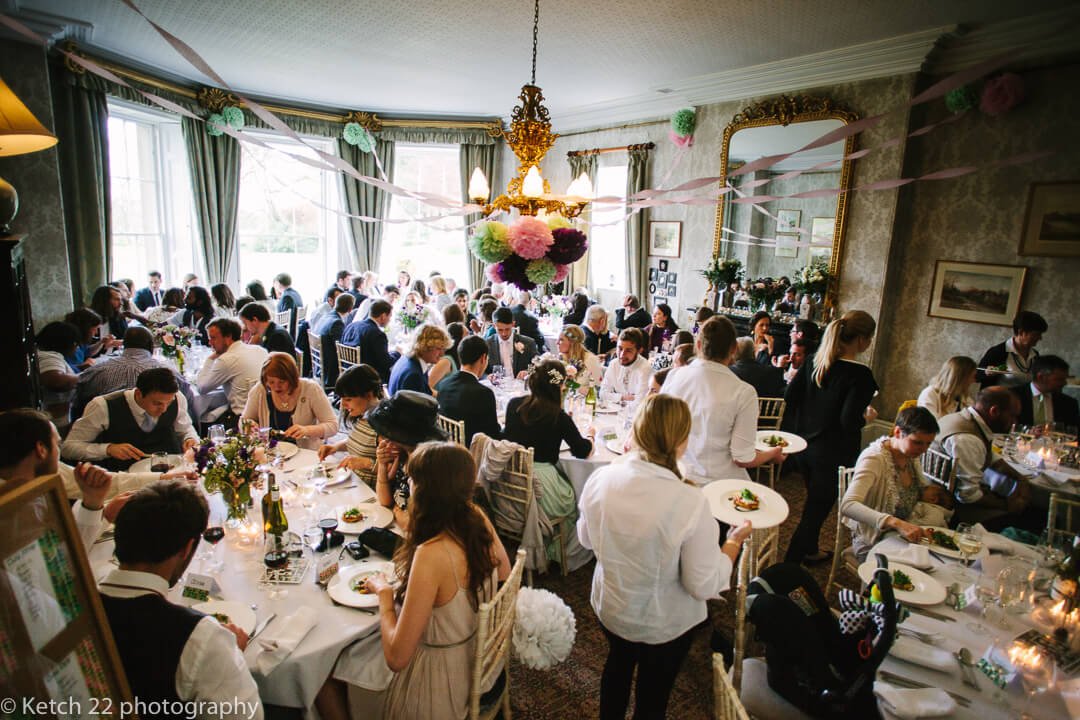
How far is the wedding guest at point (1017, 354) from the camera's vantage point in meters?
4.54

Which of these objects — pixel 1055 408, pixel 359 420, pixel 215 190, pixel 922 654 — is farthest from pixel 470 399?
pixel 215 190

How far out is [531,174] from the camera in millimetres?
3250

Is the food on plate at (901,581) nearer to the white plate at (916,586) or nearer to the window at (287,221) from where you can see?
the white plate at (916,586)

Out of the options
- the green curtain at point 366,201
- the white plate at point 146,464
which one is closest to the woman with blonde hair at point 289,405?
the white plate at point 146,464

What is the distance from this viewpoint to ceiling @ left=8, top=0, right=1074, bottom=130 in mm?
4598

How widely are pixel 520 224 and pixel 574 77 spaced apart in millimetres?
4649

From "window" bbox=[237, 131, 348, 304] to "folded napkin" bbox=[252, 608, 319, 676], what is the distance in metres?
7.93

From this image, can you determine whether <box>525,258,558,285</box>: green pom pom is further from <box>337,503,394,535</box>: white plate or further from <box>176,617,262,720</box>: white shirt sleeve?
<box>176,617,262,720</box>: white shirt sleeve

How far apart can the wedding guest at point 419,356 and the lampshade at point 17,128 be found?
2.42 metres

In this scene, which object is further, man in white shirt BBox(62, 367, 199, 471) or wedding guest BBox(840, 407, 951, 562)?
man in white shirt BBox(62, 367, 199, 471)

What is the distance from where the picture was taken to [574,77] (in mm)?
6734

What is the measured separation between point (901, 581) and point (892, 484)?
2.20ft

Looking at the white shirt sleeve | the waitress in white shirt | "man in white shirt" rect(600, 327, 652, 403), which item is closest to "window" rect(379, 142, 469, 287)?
"man in white shirt" rect(600, 327, 652, 403)

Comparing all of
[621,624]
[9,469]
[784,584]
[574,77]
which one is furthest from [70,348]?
[574,77]
